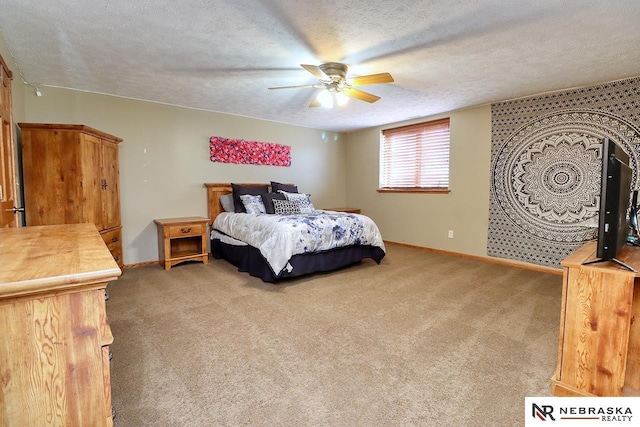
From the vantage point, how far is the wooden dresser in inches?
32.4

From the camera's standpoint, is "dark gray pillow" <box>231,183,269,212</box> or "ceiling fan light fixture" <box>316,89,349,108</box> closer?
"ceiling fan light fixture" <box>316,89,349,108</box>

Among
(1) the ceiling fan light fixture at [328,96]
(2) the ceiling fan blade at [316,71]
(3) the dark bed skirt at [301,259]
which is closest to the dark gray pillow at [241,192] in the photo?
(3) the dark bed skirt at [301,259]

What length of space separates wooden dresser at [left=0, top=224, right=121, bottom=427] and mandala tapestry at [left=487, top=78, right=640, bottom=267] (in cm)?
441

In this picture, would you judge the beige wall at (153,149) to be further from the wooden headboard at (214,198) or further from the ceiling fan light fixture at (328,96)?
the ceiling fan light fixture at (328,96)

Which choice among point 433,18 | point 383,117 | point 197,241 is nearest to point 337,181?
point 383,117

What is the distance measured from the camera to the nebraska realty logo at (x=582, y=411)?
129 cm

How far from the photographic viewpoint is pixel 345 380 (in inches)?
66.1

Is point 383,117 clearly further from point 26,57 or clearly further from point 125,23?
point 26,57

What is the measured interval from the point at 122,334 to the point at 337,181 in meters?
4.77

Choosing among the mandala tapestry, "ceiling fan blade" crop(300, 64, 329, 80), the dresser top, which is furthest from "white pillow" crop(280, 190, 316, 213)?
the dresser top

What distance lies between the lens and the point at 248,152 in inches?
195

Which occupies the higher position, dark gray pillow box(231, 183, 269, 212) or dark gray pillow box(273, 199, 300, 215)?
dark gray pillow box(231, 183, 269, 212)

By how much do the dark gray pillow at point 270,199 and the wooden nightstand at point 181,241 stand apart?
825 mm

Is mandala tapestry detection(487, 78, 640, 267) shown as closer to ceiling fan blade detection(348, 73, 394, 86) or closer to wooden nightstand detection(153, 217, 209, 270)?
ceiling fan blade detection(348, 73, 394, 86)
